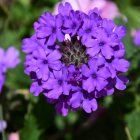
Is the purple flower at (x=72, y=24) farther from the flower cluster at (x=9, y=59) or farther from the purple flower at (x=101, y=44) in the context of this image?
the flower cluster at (x=9, y=59)

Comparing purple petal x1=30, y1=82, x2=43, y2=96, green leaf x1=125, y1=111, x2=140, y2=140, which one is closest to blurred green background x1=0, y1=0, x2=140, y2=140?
green leaf x1=125, y1=111, x2=140, y2=140

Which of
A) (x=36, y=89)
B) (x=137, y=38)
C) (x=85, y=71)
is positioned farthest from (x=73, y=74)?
(x=137, y=38)

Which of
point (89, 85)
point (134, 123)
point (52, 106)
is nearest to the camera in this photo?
point (89, 85)

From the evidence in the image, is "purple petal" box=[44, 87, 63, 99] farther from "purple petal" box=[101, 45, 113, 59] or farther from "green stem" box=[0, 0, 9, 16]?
"green stem" box=[0, 0, 9, 16]

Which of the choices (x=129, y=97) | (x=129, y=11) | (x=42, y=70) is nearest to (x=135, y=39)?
(x=129, y=97)

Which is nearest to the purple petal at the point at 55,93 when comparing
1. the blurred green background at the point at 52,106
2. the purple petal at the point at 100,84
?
the purple petal at the point at 100,84

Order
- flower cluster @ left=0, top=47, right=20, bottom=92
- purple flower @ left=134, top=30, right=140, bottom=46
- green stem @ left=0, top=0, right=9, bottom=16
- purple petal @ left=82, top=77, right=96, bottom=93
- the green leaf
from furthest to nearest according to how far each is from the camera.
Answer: green stem @ left=0, top=0, right=9, bottom=16
purple flower @ left=134, top=30, right=140, bottom=46
flower cluster @ left=0, top=47, right=20, bottom=92
the green leaf
purple petal @ left=82, top=77, right=96, bottom=93

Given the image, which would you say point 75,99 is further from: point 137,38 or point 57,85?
point 137,38
